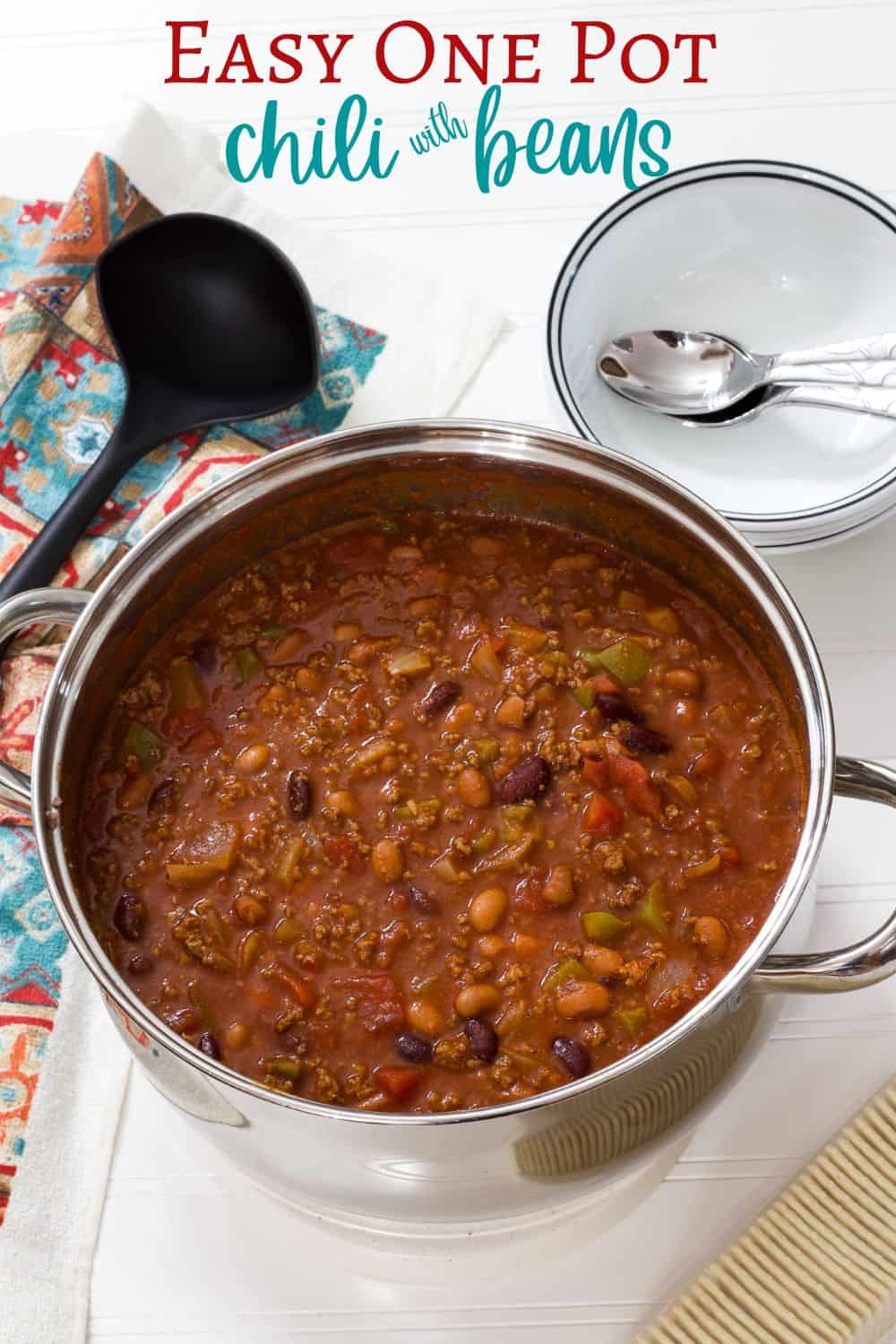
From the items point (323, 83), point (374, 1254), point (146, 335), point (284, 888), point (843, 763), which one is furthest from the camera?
point (323, 83)

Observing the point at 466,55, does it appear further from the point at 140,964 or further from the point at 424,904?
the point at 140,964

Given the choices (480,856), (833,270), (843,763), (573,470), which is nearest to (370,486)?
(573,470)

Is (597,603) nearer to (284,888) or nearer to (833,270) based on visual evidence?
(284,888)

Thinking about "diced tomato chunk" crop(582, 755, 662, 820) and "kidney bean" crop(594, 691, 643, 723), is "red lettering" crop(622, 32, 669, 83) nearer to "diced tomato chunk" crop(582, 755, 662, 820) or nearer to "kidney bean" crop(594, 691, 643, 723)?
"kidney bean" crop(594, 691, 643, 723)

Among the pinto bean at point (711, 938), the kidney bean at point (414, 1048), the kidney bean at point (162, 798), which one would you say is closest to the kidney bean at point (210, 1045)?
the kidney bean at point (414, 1048)

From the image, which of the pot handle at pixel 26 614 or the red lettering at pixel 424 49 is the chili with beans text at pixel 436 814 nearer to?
the pot handle at pixel 26 614

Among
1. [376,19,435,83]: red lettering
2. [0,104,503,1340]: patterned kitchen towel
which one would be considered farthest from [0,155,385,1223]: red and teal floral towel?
[376,19,435,83]: red lettering
